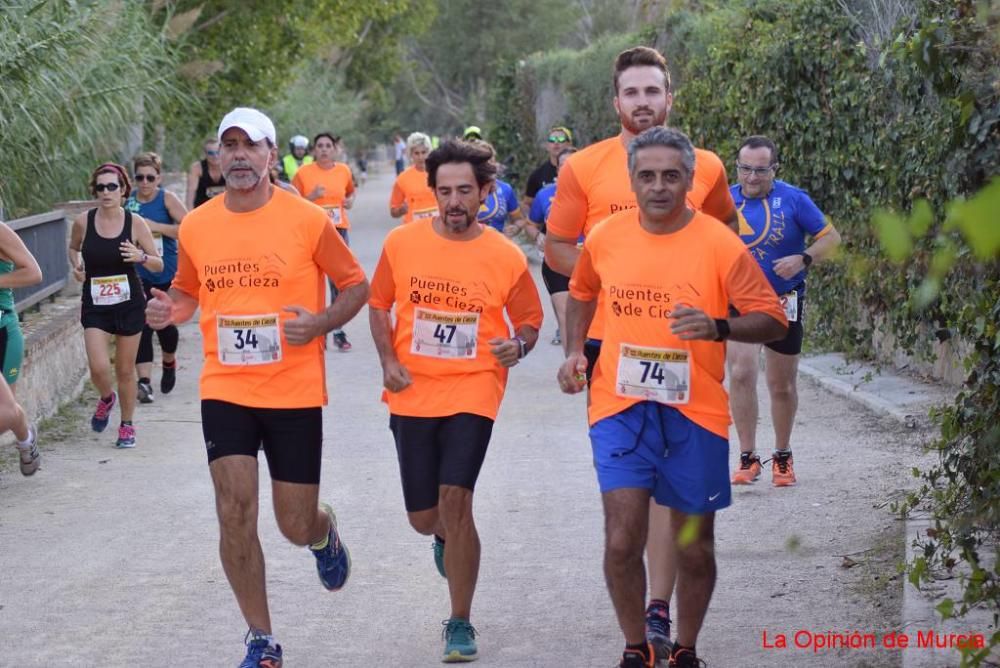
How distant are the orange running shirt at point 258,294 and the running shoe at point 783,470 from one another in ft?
12.4

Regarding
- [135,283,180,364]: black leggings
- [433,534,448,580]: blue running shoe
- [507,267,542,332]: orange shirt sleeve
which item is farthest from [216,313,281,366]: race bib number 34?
[135,283,180,364]: black leggings

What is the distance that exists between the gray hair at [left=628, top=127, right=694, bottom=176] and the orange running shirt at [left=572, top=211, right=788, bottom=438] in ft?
0.64

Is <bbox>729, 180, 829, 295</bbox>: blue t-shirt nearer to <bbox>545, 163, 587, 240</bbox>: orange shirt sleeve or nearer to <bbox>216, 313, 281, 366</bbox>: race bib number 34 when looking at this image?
<bbox>545, 163, 587, 240</bbox>: orange shirt sleeve

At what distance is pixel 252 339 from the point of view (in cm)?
542

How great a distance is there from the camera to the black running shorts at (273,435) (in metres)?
5.41

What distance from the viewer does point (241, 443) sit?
17.7ft

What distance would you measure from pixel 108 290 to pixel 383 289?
5176mm

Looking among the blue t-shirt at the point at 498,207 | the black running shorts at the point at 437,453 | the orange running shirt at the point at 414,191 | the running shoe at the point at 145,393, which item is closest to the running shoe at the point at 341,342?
the orange running shirt at the point at 414,191

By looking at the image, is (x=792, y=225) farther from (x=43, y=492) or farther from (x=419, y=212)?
(x=419, y=212)

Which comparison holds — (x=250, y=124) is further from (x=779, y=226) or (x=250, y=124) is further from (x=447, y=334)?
(x=779, y=226)

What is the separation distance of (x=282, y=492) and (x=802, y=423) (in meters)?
5.92

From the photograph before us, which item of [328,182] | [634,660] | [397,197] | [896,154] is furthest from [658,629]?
[328,182]

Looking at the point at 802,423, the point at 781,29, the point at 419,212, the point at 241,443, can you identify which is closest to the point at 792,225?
the point at 802,423

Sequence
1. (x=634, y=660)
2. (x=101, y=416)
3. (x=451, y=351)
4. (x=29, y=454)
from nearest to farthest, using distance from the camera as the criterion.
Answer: (x=634, y=660)
(x=451, y=351)
(x=29, y=454)
(x=101, y=416)
